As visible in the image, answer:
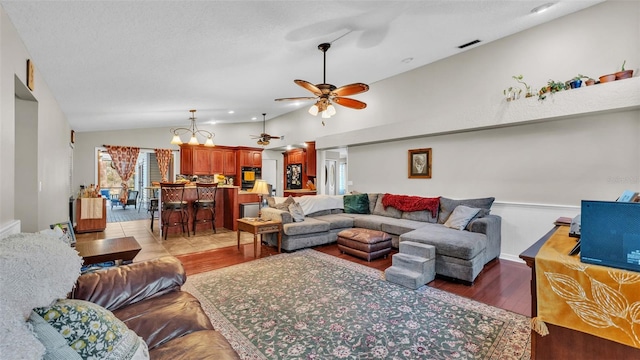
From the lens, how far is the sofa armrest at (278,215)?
15.3 feet

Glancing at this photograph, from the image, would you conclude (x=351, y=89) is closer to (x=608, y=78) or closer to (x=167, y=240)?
(x=608, y=78)

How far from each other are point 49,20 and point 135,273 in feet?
7.08

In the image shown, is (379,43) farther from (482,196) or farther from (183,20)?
(482,196)

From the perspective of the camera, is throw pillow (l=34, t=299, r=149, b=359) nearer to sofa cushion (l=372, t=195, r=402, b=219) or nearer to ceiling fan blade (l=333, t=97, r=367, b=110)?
ceiling fan blade (l=333, t=97, r=367, b=110)

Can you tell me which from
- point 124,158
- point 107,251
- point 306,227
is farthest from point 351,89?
point 124,158

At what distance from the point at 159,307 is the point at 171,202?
4.47 meters

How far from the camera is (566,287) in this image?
1300 mm

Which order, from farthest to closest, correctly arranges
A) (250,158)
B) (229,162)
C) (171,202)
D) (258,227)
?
(250,158) → (229,162) → (171,202) → (258,227)

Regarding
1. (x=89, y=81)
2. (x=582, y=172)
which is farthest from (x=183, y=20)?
(x=582, y=172)

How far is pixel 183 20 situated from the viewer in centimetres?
255

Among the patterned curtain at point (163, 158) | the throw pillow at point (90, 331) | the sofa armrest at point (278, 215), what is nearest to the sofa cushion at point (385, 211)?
the sofa armrest at point (278, 215)

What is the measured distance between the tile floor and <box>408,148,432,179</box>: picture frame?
354 centimetres

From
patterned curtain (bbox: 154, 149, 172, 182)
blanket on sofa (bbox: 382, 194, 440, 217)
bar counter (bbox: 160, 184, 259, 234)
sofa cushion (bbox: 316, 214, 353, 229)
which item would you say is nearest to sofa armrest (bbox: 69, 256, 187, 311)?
sofa cushion (bbox: 316, 214, 353, 229)

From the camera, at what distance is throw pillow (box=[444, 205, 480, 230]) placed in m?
4.05
